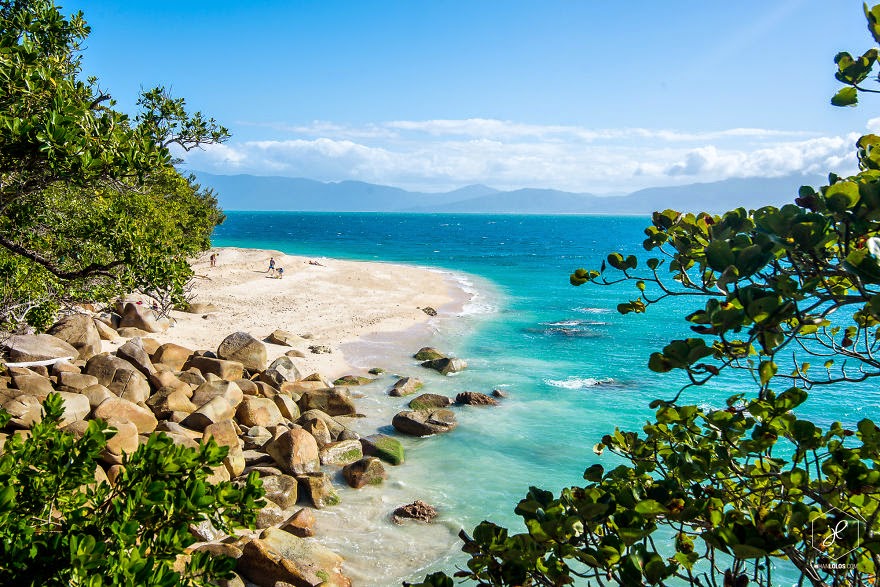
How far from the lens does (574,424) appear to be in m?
20.1

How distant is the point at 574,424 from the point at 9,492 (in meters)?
18.5

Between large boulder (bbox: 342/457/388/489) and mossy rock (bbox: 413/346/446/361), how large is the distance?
11856 millimetres

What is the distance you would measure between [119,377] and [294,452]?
5.23 metres

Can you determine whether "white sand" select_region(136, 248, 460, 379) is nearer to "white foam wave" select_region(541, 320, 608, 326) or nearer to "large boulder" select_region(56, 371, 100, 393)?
"large boulder" select_region(56, 371, 100, 393)

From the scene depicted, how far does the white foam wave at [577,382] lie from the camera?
963 inches

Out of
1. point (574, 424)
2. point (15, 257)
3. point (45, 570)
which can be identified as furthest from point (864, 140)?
point (574, 424)

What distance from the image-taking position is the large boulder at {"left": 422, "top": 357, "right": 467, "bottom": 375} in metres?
25.3

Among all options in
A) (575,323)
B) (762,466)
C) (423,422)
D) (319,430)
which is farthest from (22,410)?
(575,323)

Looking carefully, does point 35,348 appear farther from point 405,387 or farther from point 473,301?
point 473,301

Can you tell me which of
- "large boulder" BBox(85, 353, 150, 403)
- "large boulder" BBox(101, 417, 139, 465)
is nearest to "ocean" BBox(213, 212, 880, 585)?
"large boulder" BBox(101, 417, 139, 465)

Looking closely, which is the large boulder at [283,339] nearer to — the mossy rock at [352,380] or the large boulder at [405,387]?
the mossy rock at [352,380]

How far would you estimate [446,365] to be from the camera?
25.4 meters

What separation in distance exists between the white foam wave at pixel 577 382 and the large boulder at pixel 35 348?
17606 mm

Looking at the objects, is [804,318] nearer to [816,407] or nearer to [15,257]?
[15,257]
